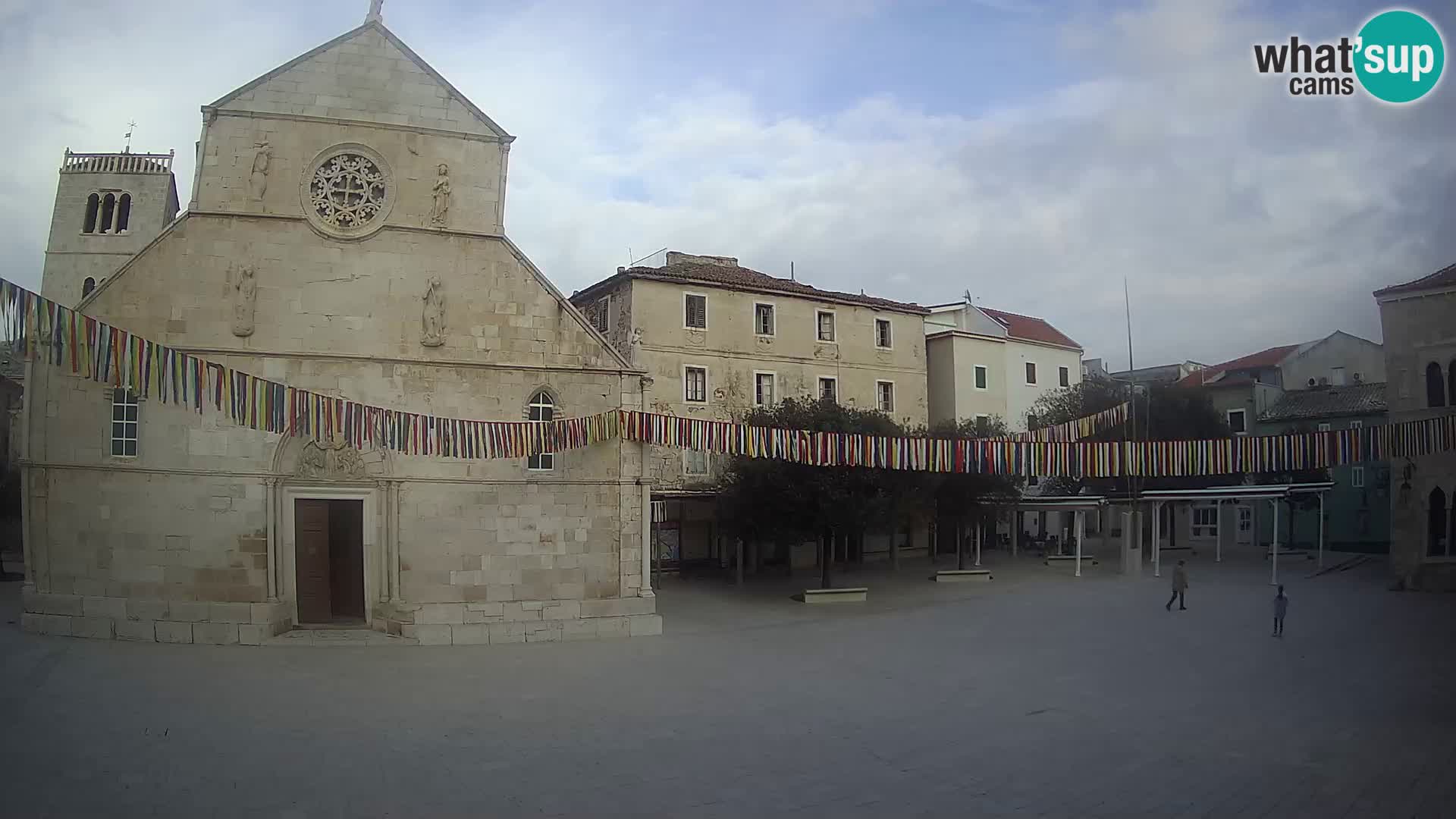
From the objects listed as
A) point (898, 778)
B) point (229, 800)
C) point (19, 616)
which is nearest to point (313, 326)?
point (19, 616)

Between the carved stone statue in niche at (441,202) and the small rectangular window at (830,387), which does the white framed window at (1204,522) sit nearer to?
the small rectangular window at (830,387)

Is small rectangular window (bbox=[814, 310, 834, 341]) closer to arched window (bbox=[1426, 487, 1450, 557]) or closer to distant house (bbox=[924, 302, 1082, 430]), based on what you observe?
distant house (bbox=[924, 302, 1082, 430])

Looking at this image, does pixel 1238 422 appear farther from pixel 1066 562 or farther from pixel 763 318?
pixel 763 318

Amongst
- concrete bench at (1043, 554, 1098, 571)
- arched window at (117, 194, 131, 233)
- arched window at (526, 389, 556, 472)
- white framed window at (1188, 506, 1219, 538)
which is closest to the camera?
arched window at (526, 389, 556, 472)

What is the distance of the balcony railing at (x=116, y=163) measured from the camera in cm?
2453

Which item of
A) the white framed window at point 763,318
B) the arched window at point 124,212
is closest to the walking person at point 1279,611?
the white framed window at point 763,318

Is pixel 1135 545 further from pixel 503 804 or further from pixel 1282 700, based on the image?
pixel 503 804

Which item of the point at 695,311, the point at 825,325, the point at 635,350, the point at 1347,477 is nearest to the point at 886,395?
the point at 825,325

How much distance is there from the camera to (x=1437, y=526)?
29.1 m

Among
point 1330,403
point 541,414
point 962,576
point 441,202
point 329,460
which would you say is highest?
point 441,202

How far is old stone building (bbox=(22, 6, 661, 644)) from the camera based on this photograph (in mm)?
19609

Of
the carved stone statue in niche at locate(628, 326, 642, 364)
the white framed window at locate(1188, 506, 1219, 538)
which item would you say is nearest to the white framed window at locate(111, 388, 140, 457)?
the carved stone statue in niche at locate(628, 326, 642, 364)

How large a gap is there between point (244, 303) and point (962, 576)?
25.2 m

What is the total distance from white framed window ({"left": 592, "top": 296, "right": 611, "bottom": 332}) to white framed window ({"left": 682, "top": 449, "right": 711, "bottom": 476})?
19.7 feet
